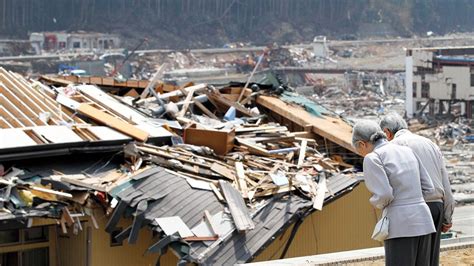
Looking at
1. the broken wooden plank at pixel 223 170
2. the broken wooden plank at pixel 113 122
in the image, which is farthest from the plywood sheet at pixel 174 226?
the broken wooden plank at pixel 113 122

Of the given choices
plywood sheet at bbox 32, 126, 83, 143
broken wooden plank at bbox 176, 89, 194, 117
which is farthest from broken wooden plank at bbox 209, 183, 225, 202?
broken wooden plank at bbox 176, 89, 194, 117

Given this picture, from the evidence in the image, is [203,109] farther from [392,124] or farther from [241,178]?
[392,124]

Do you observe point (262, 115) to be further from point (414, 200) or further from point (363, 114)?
point (363, 114)

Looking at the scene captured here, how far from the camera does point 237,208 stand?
12.3 m

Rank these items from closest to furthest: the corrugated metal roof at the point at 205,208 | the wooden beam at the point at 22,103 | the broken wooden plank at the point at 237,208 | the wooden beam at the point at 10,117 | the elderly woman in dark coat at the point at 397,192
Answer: the elderly woman in dark coat at the point at 397,192 → the corrugated metal roof at the point at 205,208 → the broken wooden plank at the point at 237,208 → the wooden beam at the point at 10,117 → the wooden beam at the point at 22,103

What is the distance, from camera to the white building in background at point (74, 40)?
12550cm

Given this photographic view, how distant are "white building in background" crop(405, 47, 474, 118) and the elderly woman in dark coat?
59.7 meters

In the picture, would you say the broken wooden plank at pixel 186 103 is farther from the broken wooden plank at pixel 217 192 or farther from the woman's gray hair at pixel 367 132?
the woman's gray hair at pixel 367 132

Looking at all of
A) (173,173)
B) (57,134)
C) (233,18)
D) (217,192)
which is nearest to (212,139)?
(173,173)

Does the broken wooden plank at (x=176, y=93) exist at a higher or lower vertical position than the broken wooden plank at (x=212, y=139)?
higher

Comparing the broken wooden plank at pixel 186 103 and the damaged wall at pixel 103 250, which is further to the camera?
the broken wooden plank at pixel 186 103

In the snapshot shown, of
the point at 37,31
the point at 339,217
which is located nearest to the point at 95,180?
the point at 339,217

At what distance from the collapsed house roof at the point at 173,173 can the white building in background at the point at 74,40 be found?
110 m

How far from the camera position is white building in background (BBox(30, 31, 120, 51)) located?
126 meters
